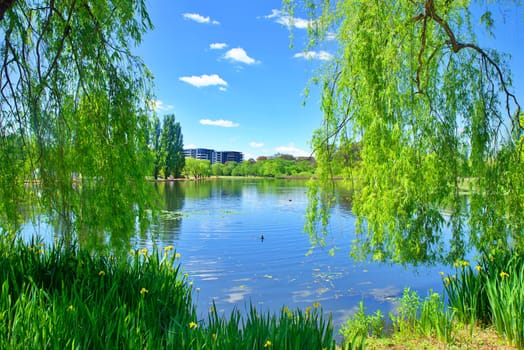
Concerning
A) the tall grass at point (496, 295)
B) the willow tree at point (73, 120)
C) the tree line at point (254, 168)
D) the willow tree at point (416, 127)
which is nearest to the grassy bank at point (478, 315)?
the tall grass at point (496, 295)

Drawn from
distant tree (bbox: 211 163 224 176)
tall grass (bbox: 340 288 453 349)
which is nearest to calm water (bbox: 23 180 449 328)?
tall grass (bbox: 340 288 453 349)

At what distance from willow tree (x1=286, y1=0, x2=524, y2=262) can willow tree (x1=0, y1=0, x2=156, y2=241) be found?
6.05 ft

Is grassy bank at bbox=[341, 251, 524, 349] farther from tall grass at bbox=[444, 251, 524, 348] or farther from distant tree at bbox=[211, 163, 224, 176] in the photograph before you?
distant tree at bbox=[211, 163, 224, 176]

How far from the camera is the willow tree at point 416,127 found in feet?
11.3

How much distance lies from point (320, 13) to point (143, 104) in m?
2.12

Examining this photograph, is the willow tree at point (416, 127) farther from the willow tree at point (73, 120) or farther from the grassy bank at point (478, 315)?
the willow tree at point (73, 120)

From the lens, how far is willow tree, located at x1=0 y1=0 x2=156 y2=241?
339 centimetres

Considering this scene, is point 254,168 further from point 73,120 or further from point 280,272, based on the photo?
point 73,120

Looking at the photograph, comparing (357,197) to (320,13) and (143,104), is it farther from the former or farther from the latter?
(143,104)

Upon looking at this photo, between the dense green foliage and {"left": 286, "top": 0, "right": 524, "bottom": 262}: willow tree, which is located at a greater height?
→ {"left": 286, "top": 0, "right": 524, "bottom": 262}: willow tree

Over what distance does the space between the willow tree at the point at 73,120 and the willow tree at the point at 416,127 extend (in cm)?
184

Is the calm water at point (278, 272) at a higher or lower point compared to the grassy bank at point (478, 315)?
lower

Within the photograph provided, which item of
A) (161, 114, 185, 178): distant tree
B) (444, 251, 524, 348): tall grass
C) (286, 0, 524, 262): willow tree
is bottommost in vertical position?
(444, 251, 524, 348): tall grass

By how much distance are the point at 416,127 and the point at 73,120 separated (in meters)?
3.19
